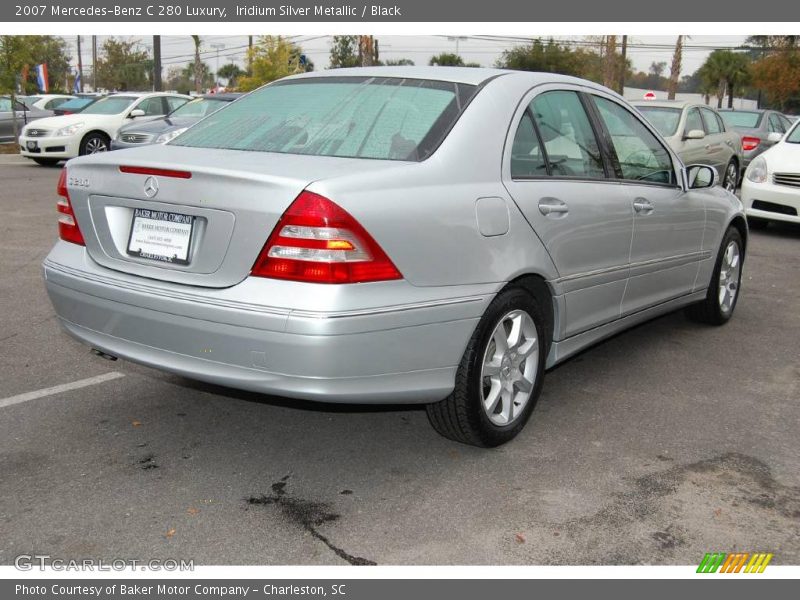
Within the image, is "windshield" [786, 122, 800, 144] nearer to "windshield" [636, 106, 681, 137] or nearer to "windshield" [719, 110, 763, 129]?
"windshield" [636, 106, 681, 137]

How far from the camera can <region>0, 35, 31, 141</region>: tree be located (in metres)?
23.8

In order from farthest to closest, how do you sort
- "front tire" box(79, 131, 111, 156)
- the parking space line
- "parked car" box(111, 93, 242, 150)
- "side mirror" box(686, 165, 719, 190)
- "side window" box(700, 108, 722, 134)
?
"front tire" box(79, 131, 111, 156)
"parked car" box(111, 93, 242, 150)
"side window" box(700, 108, 722, 134)
"side mirror" box(686, 165, 719, 190)
the parking space line

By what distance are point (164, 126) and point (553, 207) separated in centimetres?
1236

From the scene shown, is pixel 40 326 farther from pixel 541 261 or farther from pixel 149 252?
pixel 541 261

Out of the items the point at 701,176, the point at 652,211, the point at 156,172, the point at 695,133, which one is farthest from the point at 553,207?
the point at 695,133

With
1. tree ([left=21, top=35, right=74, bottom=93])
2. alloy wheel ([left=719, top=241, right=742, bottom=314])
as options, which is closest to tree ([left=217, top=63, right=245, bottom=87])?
tree ([left=21, top=35, right=74, bottom=93])

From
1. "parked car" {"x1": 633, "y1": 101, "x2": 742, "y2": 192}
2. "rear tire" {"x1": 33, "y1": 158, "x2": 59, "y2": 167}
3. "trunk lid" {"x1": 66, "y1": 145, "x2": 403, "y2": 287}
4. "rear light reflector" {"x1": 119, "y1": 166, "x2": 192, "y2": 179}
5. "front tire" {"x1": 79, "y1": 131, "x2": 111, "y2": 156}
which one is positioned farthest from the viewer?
"rear tire" {"x1": 33, "y1": 158, "x2": 59, "y2": 167}

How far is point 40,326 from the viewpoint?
563cm

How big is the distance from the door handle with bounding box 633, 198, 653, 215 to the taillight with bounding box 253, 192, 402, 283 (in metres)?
2.09

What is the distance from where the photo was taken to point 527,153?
12.9 ft

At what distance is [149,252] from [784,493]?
8.83 feet

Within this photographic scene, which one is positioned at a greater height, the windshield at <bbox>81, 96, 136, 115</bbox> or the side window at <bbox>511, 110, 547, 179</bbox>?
the side window at <bbox>511, 110, 547, 179</bbox>

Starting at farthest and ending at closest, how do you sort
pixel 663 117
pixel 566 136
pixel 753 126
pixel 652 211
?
1. pixel 753 126
2. pixel 663 117
3. pixel 652 211
4. pixel 566 136

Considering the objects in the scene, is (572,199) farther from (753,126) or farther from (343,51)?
(343,51)
